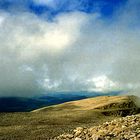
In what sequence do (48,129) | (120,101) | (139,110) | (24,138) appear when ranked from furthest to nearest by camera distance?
(120,101)
(139,110)
(48,129)
(24,138)

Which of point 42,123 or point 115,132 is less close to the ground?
point 42,123

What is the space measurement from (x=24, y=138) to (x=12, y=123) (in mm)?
18419

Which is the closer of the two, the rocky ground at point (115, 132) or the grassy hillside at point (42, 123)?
the rocky ground at point (115, 132)

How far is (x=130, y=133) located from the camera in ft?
110

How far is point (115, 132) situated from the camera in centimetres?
3562

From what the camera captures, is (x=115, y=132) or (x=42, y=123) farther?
(x=42, y=123)

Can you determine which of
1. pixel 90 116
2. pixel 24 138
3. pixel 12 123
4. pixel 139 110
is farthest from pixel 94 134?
pixel 139 110

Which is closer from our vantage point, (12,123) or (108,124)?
(108,124)

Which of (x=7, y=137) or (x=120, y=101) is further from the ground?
(x=120, y=101)

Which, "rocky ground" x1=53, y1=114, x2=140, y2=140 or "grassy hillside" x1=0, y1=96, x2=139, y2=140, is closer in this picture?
"rocky ground" x1=53, y1=114, x2=140, y2=140

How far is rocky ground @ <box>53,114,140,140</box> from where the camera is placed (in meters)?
33.2

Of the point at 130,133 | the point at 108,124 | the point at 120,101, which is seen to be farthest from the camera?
the point at 120,101

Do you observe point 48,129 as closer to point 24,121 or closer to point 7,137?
point 7,137

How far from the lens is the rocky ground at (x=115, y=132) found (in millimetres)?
33219
